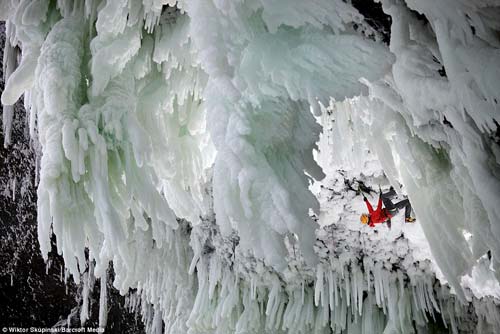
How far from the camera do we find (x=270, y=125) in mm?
1286

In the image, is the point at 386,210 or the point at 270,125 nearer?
the point at 270,125

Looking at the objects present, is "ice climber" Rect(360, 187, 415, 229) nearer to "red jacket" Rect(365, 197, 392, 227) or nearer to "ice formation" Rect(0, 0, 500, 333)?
"red jacket" Rect(365, 197, 392, 227)

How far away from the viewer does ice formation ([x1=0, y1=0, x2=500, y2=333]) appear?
1218 millimetres

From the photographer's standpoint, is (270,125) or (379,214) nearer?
(270,125)

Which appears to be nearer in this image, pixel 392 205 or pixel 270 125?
pixel 270 125

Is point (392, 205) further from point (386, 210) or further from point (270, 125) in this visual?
point (270, 125)

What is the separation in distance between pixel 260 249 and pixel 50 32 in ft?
4.00

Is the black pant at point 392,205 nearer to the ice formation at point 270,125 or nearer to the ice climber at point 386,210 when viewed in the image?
the ice climber at point 386,210

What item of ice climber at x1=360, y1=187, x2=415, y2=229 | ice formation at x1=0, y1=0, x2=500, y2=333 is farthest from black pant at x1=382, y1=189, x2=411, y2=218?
ice formation at x1=0, y1=0, x2=500, y2=333

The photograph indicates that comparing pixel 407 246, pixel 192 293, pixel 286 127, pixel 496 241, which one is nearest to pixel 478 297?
pixel 407 246

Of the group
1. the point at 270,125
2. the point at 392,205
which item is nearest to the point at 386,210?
the point at 392,205

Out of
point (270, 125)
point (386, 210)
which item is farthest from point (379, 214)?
point (270, 125)

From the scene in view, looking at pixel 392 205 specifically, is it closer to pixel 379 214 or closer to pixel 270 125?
pixel 379 214

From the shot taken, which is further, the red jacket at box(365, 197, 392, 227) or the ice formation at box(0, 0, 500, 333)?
A: the red jacket at box(365, 197, 392, 227)
